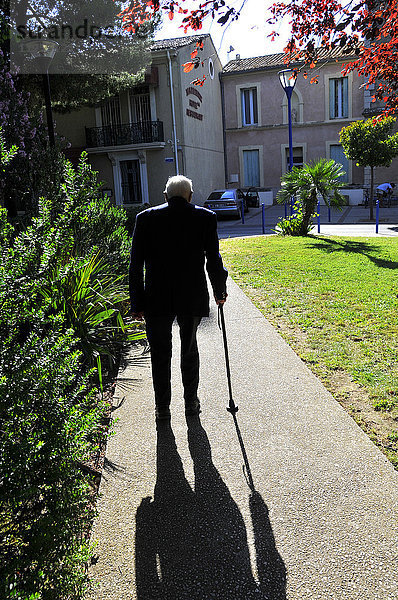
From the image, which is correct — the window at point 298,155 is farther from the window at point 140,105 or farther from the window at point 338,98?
the window at point 140,105

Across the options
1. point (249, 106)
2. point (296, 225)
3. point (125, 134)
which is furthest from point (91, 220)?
point (249, 106)

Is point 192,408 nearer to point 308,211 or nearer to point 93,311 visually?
point 93,311

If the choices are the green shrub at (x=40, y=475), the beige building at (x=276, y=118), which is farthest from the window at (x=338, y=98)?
the green shrub at (x=40, y=475)

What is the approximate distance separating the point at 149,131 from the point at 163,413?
80.8ft

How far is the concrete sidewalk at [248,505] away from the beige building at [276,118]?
2945 centimetres

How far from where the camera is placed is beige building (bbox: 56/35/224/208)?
2575 cm

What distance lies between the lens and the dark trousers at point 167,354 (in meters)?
3.89

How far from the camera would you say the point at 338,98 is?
1276 inches

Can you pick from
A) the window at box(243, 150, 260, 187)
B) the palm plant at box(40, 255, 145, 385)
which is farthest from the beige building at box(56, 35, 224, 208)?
the palm plant at box(40, 255, 145, 385)

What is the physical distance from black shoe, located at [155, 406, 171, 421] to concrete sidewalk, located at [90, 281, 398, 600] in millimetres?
74

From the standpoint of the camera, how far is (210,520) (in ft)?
9.10

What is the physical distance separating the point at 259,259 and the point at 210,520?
8.78 metres

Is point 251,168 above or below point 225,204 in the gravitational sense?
above

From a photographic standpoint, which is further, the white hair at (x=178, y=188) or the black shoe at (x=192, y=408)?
the black shoe at (x=192, y=408)
